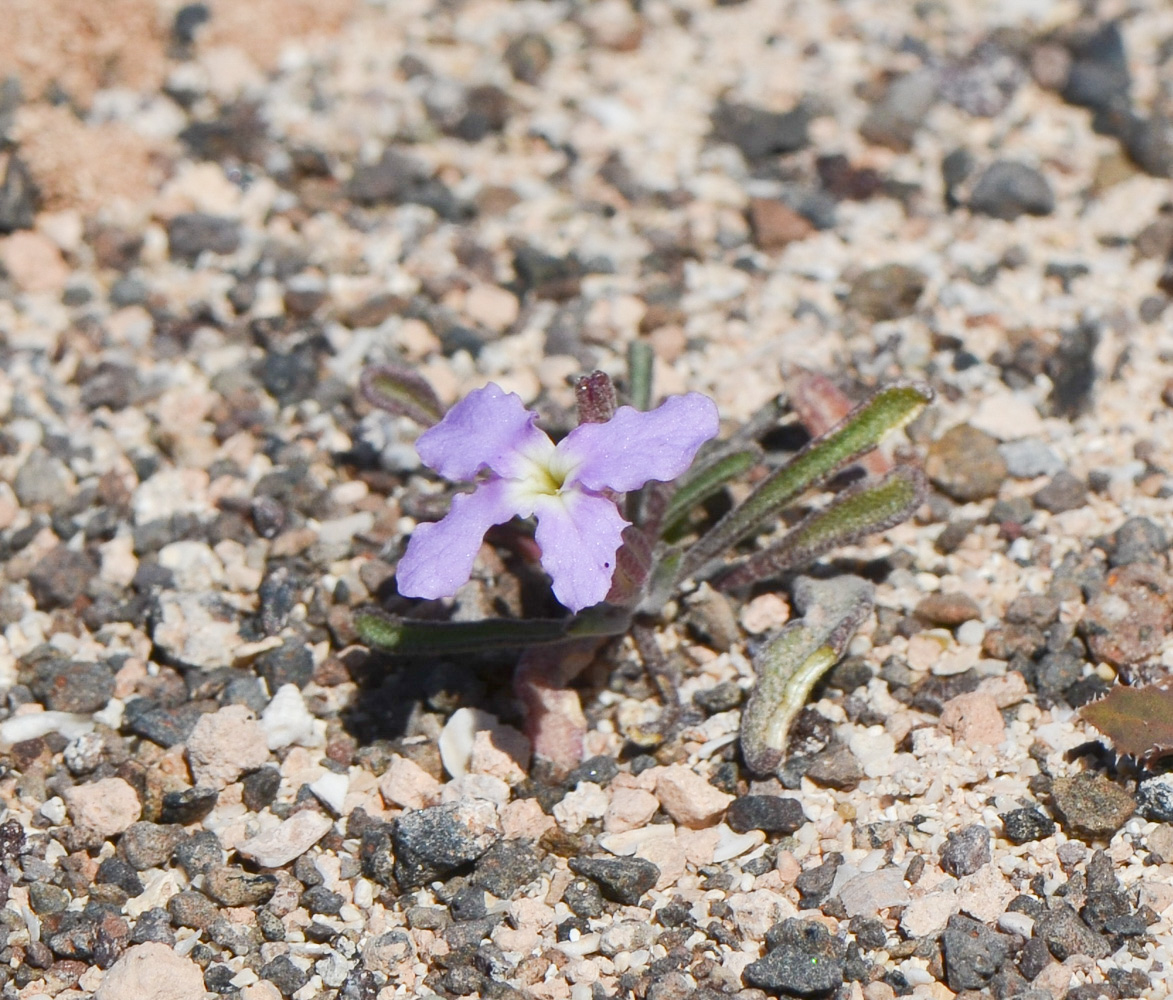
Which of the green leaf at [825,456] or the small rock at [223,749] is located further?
the green leaf at [825,456]

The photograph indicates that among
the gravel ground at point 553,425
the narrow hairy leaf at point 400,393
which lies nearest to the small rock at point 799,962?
the gravel ground at point 553,425

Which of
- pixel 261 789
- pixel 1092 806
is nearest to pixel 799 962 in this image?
pixel 1092 806

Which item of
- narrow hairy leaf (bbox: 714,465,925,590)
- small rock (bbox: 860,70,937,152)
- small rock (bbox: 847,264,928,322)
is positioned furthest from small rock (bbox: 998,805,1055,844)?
small rock (bbox: 860,70,937,152)

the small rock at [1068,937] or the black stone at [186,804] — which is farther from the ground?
the small rock at [1068,937]

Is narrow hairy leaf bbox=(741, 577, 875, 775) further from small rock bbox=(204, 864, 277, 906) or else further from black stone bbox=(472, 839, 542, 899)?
small rock bbox=(204, 864, 277, 906)

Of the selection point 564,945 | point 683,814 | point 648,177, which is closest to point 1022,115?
point 648,177

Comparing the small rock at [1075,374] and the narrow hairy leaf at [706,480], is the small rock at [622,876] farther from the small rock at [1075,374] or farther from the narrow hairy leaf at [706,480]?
the small rock at [1075,374]

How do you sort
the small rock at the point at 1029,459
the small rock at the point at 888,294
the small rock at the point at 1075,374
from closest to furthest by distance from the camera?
the small rock at the point at 1029,459 → the small rock at the point at 1075,374 → the small rock at the point at 888,294
